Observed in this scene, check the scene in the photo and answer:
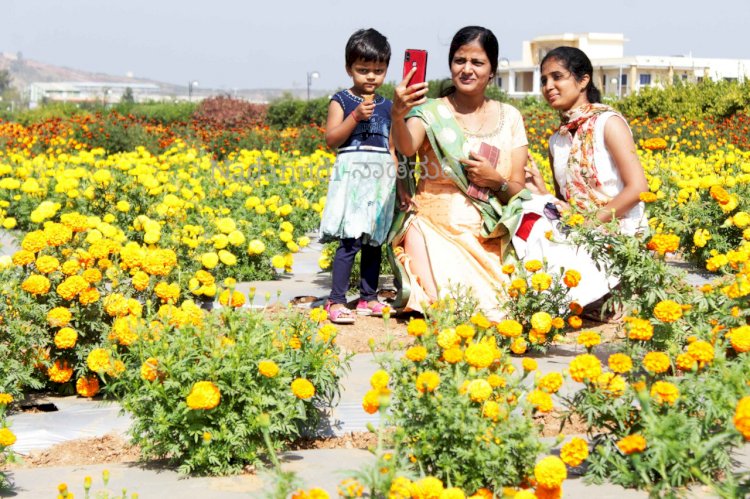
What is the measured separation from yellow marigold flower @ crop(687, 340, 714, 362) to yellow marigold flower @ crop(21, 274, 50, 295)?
2.16 m

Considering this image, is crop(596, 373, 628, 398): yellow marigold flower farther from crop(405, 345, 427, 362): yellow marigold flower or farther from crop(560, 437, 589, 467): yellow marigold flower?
crop(405, 345, 427, 362): yellow marigold flower

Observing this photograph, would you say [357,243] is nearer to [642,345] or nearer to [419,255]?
[419,255]

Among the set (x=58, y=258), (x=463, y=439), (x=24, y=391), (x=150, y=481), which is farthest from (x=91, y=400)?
A: (x=463, y=439)

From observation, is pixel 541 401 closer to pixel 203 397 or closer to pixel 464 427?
pixel 464 427

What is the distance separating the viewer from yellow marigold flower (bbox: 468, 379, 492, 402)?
2266 mm

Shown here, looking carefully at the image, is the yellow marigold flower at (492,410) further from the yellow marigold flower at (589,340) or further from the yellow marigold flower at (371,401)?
the yellow marigold flower at (589,340)

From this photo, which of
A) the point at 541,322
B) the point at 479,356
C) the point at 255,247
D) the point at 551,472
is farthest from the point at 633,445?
the point at 255,247

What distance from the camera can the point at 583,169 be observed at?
4742 mm

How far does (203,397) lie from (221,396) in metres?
0.22

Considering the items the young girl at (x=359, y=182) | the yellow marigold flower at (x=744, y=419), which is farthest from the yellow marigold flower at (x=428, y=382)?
the young girl at (x=359, y=182)

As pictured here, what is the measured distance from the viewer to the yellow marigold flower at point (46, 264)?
3252mm

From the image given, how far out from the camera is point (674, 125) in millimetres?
13156

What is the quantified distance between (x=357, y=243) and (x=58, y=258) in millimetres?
1934

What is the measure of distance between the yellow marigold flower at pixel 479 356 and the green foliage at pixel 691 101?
13.2 meters
